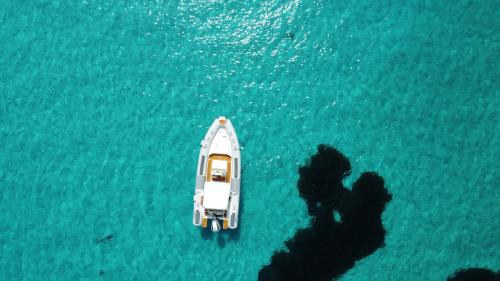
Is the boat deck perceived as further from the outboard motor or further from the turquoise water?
the outboard motor

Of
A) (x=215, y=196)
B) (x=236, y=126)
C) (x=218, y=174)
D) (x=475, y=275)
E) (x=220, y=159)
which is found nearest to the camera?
(x=215, y=196)

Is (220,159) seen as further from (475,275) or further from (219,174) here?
(475,275)

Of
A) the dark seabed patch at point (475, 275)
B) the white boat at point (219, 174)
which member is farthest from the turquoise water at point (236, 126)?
the white boat at point (219, 174)

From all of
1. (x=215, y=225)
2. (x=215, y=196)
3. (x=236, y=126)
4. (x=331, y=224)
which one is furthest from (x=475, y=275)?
(x=236, y=126)

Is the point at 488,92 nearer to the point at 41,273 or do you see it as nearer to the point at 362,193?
the point at 362,193

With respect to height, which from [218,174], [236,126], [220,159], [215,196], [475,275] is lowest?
[475,275]

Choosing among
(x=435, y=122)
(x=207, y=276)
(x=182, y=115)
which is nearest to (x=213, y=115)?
(x=182, y=115)
